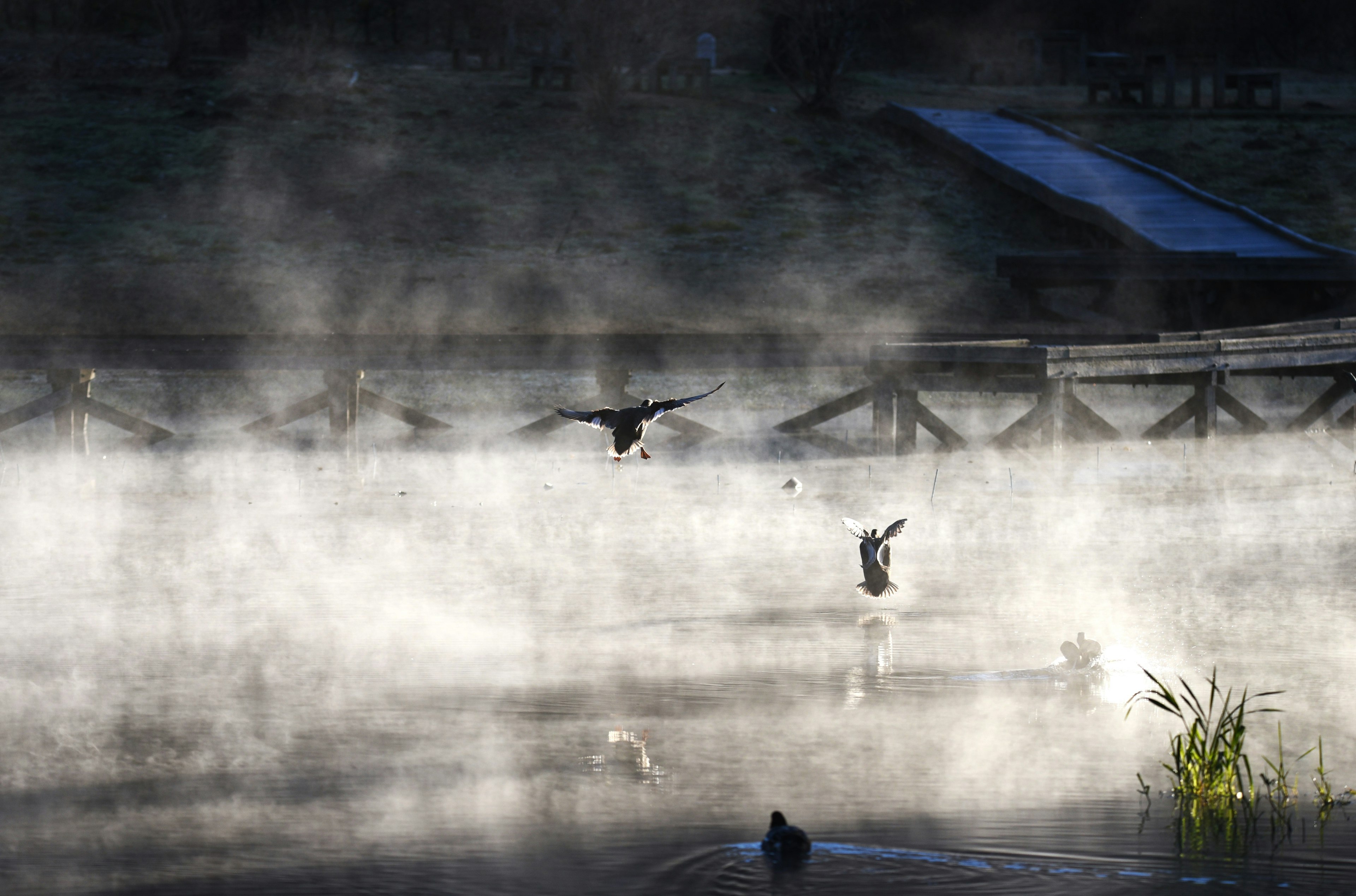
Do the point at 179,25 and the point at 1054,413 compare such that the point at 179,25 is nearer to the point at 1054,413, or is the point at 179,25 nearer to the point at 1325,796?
the point at 1054,413

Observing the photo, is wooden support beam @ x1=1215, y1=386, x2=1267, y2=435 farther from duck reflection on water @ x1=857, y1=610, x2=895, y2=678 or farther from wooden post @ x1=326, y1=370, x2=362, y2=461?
duck reflection on water @ x1=857, y1=610, x2=895, y2=678

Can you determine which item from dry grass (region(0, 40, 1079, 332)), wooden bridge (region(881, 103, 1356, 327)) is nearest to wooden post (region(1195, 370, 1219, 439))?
wooden bridge (region(881, 103, 1356, 327))

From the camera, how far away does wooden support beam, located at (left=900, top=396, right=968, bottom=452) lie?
58.7 feet

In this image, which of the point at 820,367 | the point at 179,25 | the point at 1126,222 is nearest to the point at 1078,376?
the point at 820,367

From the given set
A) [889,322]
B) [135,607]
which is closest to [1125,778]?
[135,607]

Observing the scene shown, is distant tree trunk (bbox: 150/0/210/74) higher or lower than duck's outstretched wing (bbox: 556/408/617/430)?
higher

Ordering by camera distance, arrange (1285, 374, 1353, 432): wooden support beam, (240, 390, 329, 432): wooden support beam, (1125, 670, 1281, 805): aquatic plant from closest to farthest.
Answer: (1125, 670, 1281, 805): aquatic plant
(240, 390, 329, 432): wooden support beam
(1285, 374, 1353, 432): wooden support beam

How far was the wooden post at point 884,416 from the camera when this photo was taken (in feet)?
58.3

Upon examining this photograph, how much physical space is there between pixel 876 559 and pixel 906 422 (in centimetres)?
775

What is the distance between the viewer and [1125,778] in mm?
6977

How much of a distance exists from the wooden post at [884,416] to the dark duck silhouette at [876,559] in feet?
24.8

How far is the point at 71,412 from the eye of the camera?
17359mm

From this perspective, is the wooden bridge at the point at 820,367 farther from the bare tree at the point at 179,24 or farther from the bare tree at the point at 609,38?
the bare tree at the point at 179,24

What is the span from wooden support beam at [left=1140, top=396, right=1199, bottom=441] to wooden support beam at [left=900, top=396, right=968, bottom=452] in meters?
2.17
